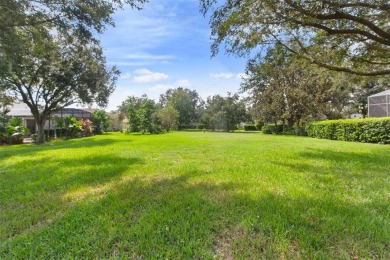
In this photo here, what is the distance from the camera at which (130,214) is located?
106 inches

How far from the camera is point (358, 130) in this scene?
13180 millimetres

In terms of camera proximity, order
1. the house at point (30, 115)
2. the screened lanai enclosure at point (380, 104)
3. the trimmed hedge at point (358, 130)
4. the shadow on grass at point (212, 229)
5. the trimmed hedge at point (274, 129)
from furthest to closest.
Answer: the trimmed hedge at point (274, 129), the house at point (30, 115), the screened lanai enclosure at point (380, 104), the trimmed hedge at point (358, 130), the shadow on grass at point (212, 229)

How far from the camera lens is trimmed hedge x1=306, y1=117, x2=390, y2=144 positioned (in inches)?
455

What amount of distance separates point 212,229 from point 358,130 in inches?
578

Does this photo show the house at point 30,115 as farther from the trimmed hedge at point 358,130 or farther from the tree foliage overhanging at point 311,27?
the trimmed hedge at point 358,130

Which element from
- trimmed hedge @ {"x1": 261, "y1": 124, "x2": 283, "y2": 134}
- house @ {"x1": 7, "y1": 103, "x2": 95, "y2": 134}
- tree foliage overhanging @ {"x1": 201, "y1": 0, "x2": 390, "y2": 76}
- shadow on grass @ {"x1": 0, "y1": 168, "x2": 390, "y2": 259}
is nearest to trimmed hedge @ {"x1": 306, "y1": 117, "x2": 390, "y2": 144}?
→ tree foliage overhanging @ {"x1": 201, "y1": 0, "x2": 390, "y2": 76}

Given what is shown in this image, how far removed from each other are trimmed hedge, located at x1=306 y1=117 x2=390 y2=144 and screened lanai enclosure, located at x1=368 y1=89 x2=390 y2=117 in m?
5.62

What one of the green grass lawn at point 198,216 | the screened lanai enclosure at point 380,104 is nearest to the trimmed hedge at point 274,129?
the screened lanai enclosure at point 380,104

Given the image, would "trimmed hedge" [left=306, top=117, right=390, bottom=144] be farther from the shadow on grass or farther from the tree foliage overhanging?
the shadow on grass

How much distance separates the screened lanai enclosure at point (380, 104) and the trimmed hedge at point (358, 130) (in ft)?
18.5

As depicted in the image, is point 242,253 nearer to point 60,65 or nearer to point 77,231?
point 77,231

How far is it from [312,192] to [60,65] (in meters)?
17.9

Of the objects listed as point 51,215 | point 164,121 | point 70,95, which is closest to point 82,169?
point 51,215

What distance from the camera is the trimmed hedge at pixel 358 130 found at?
1155 centimetres
